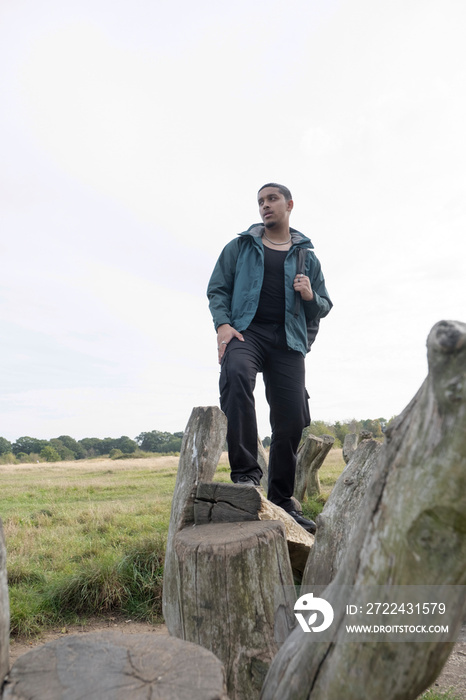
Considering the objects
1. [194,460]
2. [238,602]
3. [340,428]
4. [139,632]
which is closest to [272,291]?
[194,460]

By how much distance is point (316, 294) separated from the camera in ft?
14.7

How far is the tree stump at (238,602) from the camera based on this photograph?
96.7 inches

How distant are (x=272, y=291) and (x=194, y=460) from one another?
170cm

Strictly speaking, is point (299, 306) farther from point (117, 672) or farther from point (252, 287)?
point (117, 672)

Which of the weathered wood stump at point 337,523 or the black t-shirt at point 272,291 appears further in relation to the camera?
the black t-shirt at point 272,291

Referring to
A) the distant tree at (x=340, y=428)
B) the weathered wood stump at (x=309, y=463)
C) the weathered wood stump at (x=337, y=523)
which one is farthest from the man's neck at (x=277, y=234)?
the distant tree at (x=340, y=428)

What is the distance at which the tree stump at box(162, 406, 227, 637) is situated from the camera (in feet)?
10.6

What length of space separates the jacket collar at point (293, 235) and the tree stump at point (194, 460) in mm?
1792

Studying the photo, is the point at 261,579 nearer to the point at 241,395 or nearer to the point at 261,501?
the point at 261,501

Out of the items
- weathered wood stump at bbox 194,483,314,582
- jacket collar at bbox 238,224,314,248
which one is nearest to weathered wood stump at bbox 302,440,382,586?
weathered wood stump at bbox 194,483,314,582

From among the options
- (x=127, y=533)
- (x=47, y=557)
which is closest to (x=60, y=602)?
(x=47, y=557)

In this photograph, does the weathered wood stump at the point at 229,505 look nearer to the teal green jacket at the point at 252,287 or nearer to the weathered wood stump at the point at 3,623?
the teal green jacket at the point at 252,287

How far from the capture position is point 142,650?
1.64 metres

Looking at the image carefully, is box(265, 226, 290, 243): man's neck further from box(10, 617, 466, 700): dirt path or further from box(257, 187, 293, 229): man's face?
box(10, 617, 466, 700): dirt path
